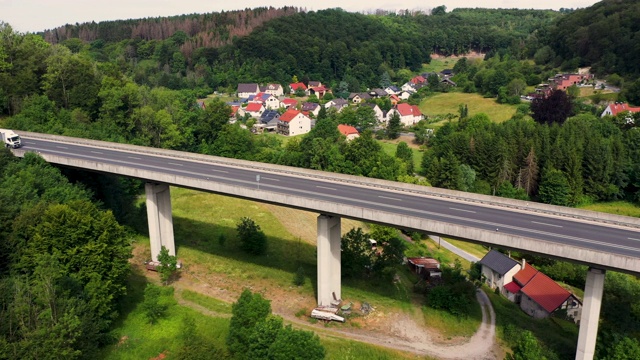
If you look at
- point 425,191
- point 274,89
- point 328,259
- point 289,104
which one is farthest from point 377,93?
point 328,259

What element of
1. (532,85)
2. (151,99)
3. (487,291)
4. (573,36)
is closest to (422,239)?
(487,291)

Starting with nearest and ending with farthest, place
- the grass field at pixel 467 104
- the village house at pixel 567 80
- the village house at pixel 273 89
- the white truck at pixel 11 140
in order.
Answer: the white truck at pixel 11 140, the grass field at pixel 467 104, the village house at pixel 567 80, the village house at pixel 273 89

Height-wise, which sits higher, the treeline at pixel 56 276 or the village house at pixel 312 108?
the village house at pixel 312 108

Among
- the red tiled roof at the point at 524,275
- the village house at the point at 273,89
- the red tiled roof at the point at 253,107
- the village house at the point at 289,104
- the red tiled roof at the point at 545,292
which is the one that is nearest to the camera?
the red tiled roof at the point at 545,292

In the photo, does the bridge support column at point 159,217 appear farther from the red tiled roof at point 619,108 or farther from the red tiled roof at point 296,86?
the red tiled roof at point 296,86

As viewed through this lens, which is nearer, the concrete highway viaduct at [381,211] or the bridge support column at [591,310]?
the bridge support column at [591,310]

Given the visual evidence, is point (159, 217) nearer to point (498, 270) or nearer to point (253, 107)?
point (498, 270)

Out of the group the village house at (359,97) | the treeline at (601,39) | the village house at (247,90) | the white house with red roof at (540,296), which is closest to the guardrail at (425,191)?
the white house with red roof at (540,296)
